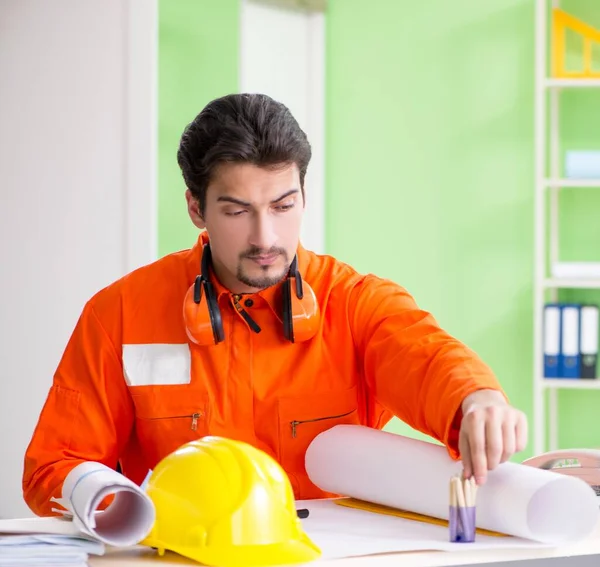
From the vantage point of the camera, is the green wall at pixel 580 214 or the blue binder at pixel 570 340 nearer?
the blue binder at pixel 570 340

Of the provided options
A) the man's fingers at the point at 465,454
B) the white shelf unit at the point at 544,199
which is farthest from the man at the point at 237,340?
the white shelf unit at the point at 544,199

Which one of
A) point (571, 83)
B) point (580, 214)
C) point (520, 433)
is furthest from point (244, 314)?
point (580, 214)

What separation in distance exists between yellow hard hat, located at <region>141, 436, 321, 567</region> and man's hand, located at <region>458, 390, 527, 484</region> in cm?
24

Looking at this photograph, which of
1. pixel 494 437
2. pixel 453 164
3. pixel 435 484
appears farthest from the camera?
pixel 453 164

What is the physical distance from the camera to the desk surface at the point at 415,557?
1241mm

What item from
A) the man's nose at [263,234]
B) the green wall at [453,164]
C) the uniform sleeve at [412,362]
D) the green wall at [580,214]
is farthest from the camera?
the green wall at [453,164]

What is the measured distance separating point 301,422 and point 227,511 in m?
0.63

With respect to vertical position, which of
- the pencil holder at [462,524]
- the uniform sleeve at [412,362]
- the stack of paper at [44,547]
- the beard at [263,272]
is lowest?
the stack of paper at [44,547]

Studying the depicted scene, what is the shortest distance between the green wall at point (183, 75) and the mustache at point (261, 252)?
2332 mm

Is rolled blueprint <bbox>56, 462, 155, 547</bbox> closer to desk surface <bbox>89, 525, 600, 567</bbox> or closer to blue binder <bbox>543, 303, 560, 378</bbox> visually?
desk surface <bbox>89, 525, 600, 567</bbox>

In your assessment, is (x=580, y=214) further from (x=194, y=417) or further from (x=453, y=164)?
(x=194, y=417)

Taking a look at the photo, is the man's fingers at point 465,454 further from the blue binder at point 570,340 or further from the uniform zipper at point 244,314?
the blue binder at point 570,340

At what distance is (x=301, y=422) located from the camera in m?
1.86

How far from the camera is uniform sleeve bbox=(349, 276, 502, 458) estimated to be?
152 centimetres
